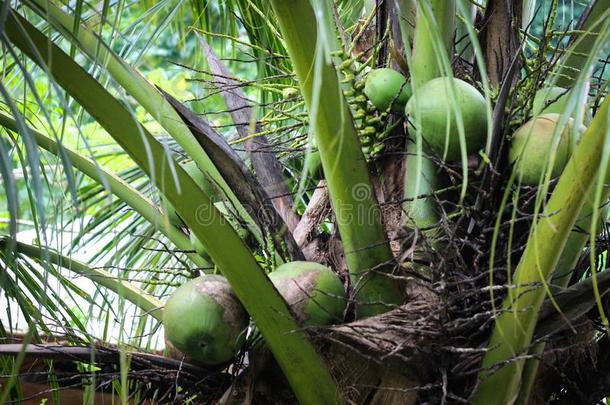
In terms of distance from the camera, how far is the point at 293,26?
2.98ft

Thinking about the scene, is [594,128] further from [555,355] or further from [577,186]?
[555,355]

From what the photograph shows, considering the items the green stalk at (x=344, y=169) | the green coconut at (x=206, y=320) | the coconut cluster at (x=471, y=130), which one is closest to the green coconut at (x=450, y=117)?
the coconut cluster at (x=471, y=130)

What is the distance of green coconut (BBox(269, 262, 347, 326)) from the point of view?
1071mm

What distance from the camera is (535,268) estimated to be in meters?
0.94

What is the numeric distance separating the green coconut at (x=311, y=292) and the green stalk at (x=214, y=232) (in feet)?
0.10

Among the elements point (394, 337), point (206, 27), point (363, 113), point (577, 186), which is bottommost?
point (394, 337)

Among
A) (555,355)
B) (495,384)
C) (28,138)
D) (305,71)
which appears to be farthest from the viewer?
(555,355)

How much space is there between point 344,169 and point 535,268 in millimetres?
264

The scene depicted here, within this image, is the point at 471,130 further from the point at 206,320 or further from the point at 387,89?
the point at 206,320

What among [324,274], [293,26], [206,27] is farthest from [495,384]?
[206,27]

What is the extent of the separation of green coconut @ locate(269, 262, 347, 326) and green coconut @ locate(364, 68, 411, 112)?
259 mm

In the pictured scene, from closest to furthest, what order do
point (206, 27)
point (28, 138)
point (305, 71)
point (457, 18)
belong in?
1. point (28, 138)
2. point (305, 71)
3. point (457, 18)
4. point (206, 27)

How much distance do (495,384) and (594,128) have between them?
15.6 inches

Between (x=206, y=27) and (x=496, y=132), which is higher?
(x=206, y=27)
